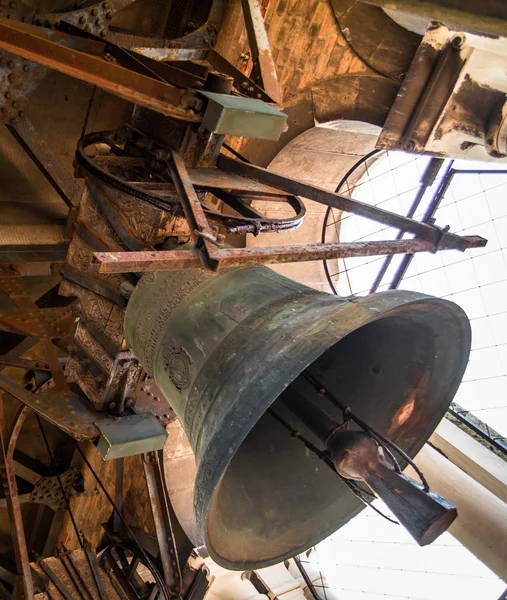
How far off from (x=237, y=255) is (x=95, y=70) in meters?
1.16

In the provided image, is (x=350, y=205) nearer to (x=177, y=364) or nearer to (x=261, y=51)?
(x=177, y=364)

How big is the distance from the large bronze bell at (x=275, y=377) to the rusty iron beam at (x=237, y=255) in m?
0.23

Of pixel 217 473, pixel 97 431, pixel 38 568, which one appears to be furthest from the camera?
pixel 38 568

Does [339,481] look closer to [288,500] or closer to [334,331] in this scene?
[288,500]

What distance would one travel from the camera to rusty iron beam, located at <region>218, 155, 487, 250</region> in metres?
2.85

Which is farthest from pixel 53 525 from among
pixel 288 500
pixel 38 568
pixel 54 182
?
pixel 288 500

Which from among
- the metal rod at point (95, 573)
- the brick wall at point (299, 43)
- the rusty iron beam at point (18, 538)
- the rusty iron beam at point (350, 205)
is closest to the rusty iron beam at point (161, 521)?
the metal rod at point (95, 573)

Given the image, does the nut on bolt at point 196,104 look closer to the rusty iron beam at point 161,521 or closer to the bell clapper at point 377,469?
the bell clapper at point 377,469

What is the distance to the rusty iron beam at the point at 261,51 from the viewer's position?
11.7 feet

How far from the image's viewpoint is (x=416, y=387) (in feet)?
8.45

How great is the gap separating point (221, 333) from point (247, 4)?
96.4 inches

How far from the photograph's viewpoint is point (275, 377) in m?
2.09

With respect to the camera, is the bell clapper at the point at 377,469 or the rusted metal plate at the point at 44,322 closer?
the bell clapper at the point at 377,469

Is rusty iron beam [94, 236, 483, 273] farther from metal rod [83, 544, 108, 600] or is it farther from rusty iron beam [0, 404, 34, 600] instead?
metal rod [83, 544, 108, 600]
